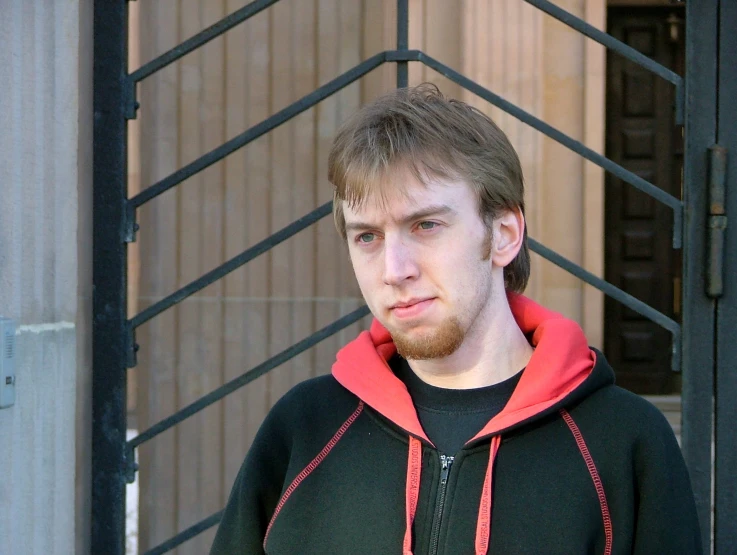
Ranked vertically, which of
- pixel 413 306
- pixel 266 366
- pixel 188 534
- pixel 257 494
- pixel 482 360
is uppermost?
pixel 413 306

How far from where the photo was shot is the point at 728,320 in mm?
2742

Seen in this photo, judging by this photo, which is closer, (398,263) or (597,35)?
(398,263)

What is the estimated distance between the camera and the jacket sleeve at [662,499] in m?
1.74

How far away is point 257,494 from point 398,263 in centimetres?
57

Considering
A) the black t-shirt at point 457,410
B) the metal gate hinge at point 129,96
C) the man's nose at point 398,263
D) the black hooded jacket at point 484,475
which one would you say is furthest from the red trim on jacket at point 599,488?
the metal gate hinge at point 129,96

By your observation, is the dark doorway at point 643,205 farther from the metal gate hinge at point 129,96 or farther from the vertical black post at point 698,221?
the metal gate hinge at point 129,96

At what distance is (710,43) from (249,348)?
83.6 inches

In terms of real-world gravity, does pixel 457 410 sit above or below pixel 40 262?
below

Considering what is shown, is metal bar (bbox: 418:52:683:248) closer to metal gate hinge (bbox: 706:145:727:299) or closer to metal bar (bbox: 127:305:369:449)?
metal gate hinge (bbox: 706:145:727:299)

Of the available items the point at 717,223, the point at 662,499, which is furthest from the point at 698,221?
the point at 662,499

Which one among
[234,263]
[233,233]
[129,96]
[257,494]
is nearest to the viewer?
[257,494]

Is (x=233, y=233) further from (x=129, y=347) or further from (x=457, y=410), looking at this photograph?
(x=457, y=410)

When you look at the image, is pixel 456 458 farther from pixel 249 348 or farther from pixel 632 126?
pixel 632 126

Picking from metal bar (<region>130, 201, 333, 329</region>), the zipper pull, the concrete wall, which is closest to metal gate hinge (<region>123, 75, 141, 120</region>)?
the concrete wall
